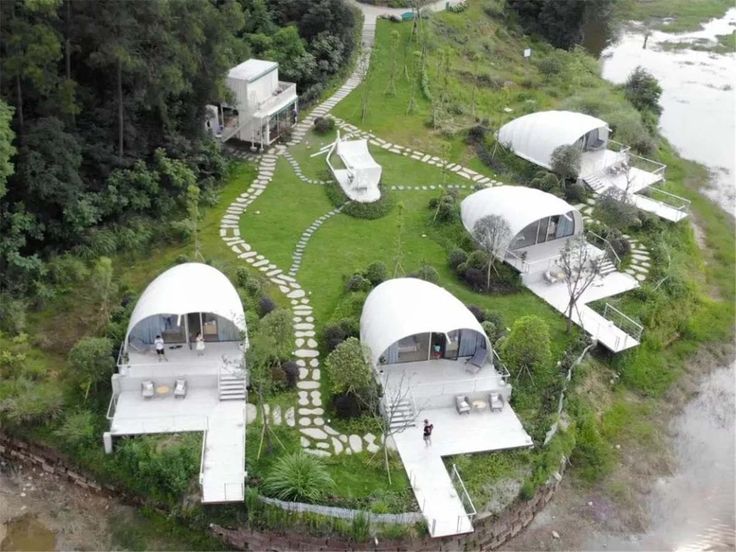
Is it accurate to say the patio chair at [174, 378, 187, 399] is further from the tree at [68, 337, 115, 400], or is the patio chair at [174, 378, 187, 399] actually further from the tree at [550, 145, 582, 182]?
the tree at [550, 145, 582, 182]

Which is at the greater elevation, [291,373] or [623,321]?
[291,373]

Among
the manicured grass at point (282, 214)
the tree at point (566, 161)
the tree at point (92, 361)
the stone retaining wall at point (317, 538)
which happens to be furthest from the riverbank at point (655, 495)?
the manicured grass at point (282, 214)

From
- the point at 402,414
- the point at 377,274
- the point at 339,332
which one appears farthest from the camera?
the point at 377,274

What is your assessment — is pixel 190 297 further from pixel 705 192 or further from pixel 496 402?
pixel 705 192

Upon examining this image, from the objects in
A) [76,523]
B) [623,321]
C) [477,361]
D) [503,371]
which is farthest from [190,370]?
[623,321]

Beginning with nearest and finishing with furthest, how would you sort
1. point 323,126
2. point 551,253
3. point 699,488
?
point 699,488 → point 551,253 → point 323,126
